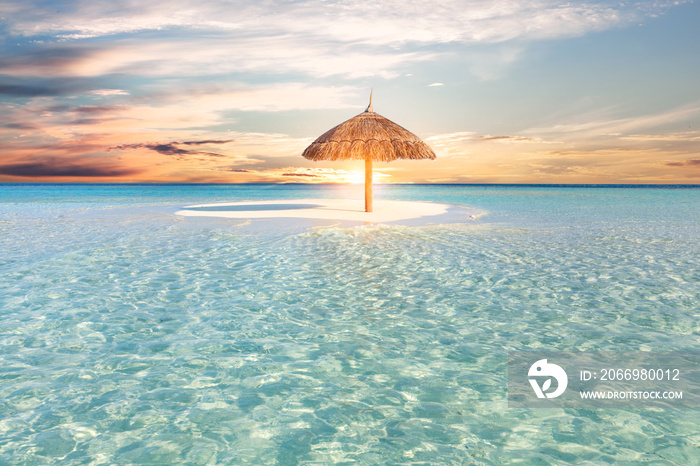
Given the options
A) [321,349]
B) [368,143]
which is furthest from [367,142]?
[321,349]

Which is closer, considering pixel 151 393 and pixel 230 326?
pixel 151 393

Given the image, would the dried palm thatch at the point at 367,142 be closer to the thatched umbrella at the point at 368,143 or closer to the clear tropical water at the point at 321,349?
the thatched umbrella at the point at 368,143

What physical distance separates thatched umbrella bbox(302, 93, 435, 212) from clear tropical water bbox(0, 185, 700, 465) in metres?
8.32

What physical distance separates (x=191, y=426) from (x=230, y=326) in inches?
83.8

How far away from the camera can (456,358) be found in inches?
170

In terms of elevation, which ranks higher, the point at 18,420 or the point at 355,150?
the point at 355,150

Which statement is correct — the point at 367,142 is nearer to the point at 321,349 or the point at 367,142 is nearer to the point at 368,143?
the point at 368,143

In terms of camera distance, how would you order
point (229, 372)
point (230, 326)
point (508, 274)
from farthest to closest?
point (508, 274) → point (230, 326) → point (229, 372)

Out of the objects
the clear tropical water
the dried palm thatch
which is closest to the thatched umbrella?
the dried palm thatch

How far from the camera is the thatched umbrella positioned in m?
17.4

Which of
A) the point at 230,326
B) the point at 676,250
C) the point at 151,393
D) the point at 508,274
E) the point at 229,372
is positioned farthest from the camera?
the point at 676,250

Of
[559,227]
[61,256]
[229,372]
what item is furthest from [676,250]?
[61,256]

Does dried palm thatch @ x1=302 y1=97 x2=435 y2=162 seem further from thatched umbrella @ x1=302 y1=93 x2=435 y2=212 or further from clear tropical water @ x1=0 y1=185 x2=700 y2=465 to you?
clear tropical water @ x1=0 y1=185 x2=700 y2=465

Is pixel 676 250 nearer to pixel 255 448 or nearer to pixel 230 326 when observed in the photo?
pixel 230 326
